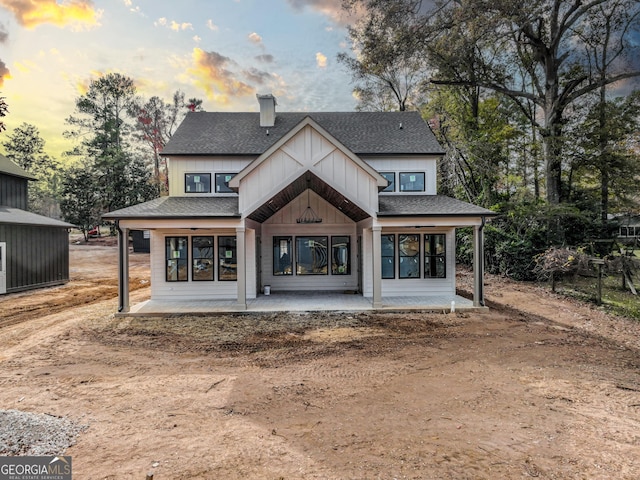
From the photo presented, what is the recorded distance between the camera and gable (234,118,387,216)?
9.73 meters

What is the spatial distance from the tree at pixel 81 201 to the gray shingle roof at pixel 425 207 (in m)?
32.4

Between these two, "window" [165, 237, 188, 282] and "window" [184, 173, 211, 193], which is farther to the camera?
"window" [184, 173, 211, 193]

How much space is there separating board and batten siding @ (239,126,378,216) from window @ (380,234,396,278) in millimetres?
2894

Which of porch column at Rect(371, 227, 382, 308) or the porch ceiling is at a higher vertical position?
the porch ceiling

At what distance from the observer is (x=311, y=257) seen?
1302cm

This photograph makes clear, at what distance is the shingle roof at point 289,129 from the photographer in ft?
42.5

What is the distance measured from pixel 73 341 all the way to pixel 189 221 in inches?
166

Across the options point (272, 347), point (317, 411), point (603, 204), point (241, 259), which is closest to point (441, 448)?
point (317, 411)

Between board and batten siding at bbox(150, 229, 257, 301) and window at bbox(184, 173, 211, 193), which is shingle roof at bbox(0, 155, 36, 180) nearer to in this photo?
window at bbox(184, 173, 211, 193)

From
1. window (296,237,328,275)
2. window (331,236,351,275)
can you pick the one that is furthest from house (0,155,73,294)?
window (331,236,351,275)

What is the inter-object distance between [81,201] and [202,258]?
28648mm

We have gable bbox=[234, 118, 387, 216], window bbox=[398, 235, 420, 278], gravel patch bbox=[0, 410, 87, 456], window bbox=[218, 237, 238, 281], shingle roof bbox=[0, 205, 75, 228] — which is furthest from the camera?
shingle roof bbox=[0, 205, 75, 228]

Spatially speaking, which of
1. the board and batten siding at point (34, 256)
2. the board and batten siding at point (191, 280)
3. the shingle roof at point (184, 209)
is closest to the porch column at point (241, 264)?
the shingle roof at point (184, 209)

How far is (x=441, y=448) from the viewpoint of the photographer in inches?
140
